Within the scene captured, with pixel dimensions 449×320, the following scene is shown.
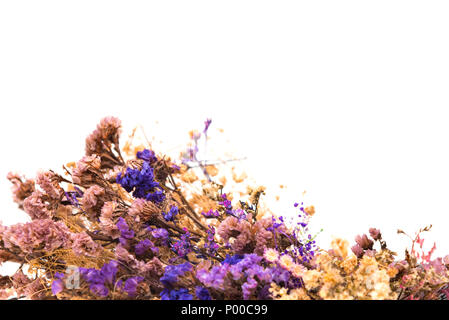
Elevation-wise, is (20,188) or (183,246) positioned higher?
(20,188)

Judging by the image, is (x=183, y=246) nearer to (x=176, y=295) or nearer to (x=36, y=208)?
(x=176, y=295)

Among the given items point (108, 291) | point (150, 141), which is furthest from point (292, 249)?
point (150, 141)

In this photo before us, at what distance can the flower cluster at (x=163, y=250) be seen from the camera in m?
0.81

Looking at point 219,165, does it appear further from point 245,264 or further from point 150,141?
point 245,264

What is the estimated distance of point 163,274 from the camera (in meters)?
0.90

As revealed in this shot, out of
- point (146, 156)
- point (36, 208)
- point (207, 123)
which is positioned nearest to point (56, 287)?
point (36, 208)

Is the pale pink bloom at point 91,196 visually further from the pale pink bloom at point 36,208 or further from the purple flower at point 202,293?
the purple flower at point 202,293

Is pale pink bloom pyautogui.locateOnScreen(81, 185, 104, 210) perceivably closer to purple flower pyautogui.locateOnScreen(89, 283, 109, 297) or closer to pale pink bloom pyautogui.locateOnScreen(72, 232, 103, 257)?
pale pink bloom pyautogui.locateOnScreen(72, 232, 103, 257)

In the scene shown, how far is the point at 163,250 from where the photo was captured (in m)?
1.01

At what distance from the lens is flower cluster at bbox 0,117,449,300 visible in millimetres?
806
